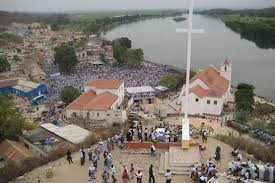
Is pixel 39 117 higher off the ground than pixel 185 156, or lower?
lower

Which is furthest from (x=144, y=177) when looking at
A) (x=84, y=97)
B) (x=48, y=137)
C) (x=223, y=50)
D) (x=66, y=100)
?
(x=223, y=50)

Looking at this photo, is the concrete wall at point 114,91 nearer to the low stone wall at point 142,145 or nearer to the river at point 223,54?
the low stone wall at point 142,145

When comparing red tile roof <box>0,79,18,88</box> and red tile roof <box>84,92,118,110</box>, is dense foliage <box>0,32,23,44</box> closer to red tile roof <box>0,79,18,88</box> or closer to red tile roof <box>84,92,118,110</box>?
red tile roof <box>0,79,18,88</box>

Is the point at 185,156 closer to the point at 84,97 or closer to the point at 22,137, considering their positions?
the point at 22,137

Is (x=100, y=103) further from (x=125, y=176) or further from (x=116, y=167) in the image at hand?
(x=125, y=176)

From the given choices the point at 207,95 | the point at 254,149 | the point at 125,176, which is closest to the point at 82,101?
the point at 207,95

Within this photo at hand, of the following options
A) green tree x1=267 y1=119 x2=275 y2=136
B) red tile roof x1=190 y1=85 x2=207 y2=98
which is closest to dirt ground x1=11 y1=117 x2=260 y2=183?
green tree x1=267 y1=119 x2=275 y2=136
